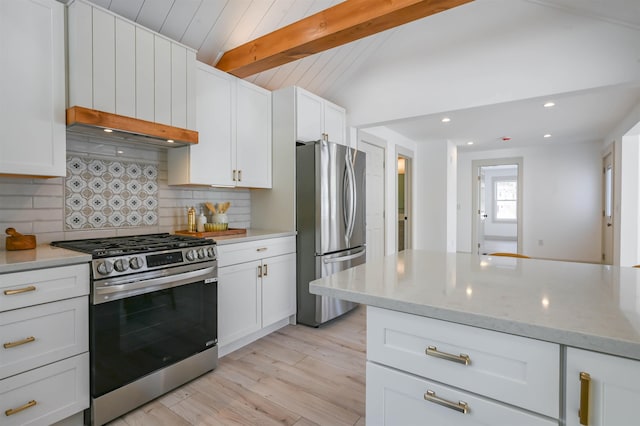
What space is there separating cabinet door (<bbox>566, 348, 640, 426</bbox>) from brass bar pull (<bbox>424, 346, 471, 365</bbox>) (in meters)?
0.23

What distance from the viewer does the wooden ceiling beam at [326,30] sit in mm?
2146

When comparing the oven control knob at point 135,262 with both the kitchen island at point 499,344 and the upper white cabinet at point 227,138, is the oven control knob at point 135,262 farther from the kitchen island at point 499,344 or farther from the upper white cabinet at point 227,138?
the kitchen island at point 499,344

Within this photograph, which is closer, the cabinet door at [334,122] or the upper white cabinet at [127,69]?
the upper white cabinet at [127,69]

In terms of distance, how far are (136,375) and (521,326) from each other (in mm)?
1993

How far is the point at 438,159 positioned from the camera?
20.3ft

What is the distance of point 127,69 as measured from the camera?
2154 millimetres

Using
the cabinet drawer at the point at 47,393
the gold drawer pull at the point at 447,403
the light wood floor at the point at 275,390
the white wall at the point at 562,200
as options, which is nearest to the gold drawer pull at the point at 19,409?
the cabinet drawer at the point at 47,393

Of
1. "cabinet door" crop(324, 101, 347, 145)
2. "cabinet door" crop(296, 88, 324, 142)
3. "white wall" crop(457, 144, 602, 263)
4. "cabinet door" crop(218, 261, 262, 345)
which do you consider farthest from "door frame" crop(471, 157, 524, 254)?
"cabinet door" crop(218, 261, 262, 345)

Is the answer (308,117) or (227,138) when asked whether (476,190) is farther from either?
(227,138)

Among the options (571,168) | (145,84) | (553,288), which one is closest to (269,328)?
(145,84)

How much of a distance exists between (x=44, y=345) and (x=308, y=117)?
2686mm

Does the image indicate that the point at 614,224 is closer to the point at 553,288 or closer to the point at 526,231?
the point at 526,231

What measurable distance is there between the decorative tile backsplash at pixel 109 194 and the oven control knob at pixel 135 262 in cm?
76

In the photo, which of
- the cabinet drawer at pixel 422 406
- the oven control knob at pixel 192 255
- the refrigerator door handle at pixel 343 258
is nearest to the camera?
the cabinet drawer at pixel 422 406
